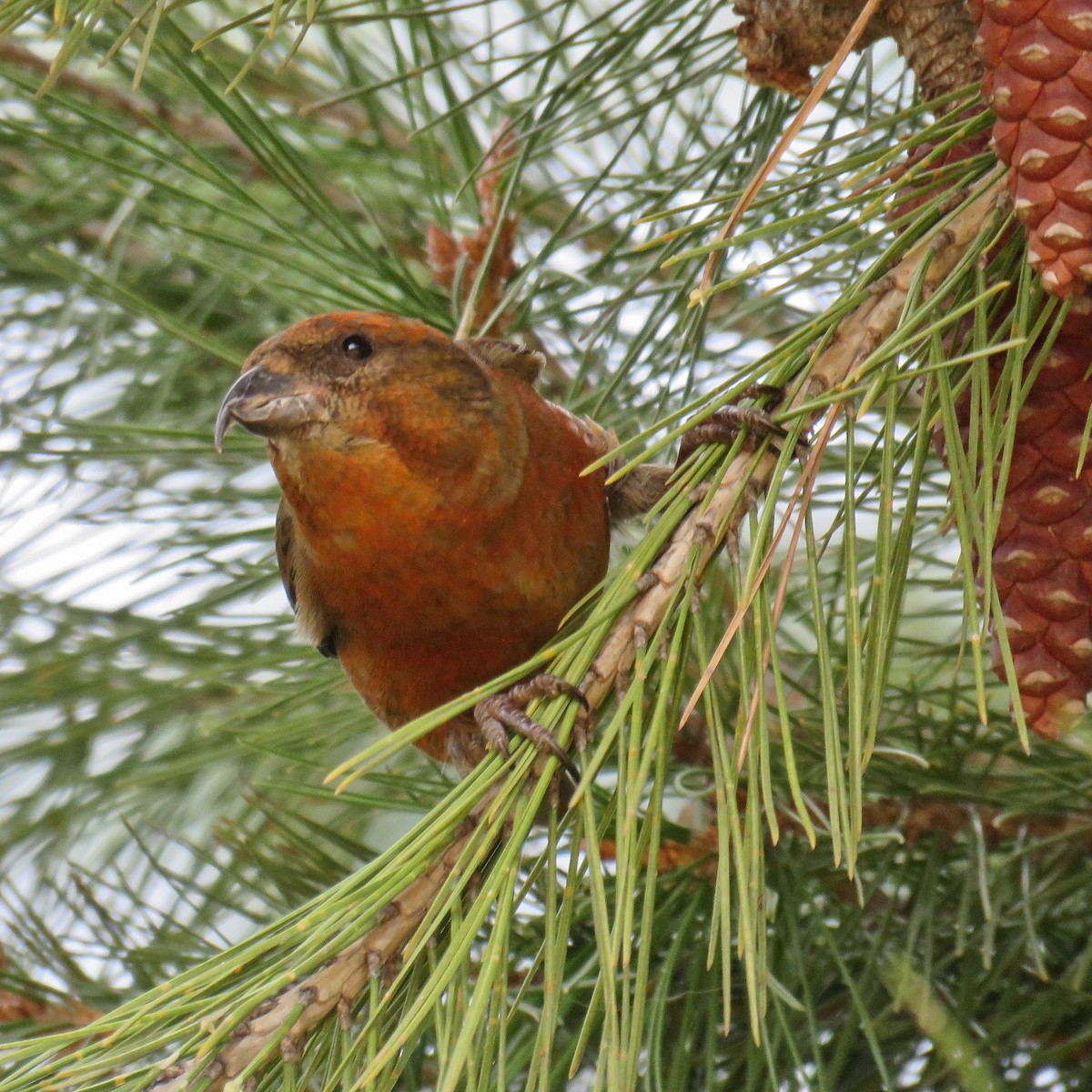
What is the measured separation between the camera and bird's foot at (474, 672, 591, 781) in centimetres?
107

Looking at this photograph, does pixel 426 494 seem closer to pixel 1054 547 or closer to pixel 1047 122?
pixel 1054 547

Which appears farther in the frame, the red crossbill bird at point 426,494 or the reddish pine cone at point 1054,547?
the red crossbill bird at point 426,494

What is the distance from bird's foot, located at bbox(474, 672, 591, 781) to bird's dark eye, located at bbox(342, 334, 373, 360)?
29.3 inches

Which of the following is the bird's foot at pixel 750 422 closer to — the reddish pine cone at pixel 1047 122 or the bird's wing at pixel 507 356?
the reddish pine cone at pixel 1047 122

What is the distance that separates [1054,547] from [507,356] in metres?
0.98

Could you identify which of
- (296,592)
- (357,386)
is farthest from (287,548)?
(357,386)

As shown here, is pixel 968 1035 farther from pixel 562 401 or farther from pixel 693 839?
pixel 562 401

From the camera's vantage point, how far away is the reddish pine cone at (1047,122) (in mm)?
936

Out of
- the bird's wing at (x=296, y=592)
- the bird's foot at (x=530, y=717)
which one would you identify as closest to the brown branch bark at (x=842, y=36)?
the bird's foot at (x=530, y=717)

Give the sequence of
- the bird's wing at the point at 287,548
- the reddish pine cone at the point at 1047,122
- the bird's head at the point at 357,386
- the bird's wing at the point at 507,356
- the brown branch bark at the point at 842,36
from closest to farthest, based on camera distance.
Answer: the reddish pine cone at the point at 1047,122, the brown branch bark at the point at 842,36, the bird's head at the point at 357,386, the bird's wing at the point at 507,356, the bird's wing at the point at 287,548

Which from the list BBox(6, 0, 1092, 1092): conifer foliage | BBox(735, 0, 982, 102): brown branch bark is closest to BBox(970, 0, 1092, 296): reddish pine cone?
BBox(6, 0, 1092, 1092): conifer foliage

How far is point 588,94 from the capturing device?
5.43 feet

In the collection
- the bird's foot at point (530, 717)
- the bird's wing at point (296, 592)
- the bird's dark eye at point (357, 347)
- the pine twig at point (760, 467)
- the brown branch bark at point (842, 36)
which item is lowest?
the bird's foot at point (530, 717)

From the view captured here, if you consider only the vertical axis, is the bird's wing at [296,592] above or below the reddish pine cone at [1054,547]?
above
